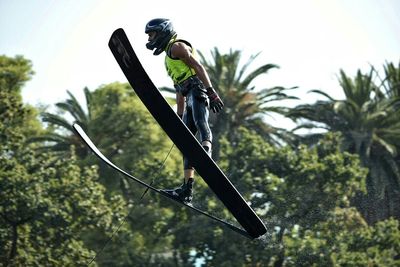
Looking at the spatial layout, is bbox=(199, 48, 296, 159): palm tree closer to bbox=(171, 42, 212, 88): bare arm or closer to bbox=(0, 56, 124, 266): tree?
bbox=(0, 56, 124, 266): tree

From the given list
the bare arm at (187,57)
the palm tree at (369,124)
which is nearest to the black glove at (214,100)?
the bare arm at (187,57)

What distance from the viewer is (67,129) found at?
39750 mm

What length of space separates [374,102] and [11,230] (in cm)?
1955

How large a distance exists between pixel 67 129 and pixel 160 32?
29045mm

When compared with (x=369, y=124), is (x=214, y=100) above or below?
below

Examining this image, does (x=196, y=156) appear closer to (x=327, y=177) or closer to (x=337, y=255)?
(x=337, y=255)

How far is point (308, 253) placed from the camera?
25578 mm

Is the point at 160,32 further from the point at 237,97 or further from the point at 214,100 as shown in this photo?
the point at 237,97

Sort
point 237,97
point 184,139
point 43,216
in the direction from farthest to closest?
1. point 237,97
2. point 43,216
3. point 184,139

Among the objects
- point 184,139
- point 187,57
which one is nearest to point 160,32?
point 187,57

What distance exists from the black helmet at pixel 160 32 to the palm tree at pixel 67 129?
91.7 ft

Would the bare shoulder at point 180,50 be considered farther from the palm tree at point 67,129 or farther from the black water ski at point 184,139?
the palm tree at point 67,129

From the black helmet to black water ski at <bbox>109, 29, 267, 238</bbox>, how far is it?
2.60 ft

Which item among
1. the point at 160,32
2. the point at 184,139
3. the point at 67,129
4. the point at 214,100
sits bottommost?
the point at 184,139
